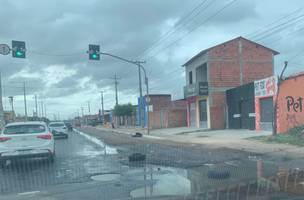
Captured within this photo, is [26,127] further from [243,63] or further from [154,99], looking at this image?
[154,99]

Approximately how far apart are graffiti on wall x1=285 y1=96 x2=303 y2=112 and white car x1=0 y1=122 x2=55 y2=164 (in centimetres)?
1675

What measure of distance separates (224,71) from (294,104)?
13.7 meters

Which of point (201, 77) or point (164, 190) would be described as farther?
point (201, 77)

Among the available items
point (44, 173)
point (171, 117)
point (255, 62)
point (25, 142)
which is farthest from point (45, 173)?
point (171, 117)

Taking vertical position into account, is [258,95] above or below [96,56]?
below

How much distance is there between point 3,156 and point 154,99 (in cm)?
4309

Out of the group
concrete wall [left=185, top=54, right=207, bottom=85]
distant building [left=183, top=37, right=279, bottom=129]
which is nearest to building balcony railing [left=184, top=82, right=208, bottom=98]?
distant building [left=183, top=37, right=279, bottom=129]

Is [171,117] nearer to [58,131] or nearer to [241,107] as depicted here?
[241,107]

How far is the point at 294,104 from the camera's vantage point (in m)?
23.7

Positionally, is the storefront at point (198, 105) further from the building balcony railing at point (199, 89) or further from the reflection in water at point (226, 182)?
the reflection in water at point (226, 182)

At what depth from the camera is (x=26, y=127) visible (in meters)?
13.4

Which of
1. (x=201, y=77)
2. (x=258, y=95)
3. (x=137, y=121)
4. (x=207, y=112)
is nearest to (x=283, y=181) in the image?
(x=258, y=95)

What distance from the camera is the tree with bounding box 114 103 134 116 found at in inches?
3132

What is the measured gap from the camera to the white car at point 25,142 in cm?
1268
